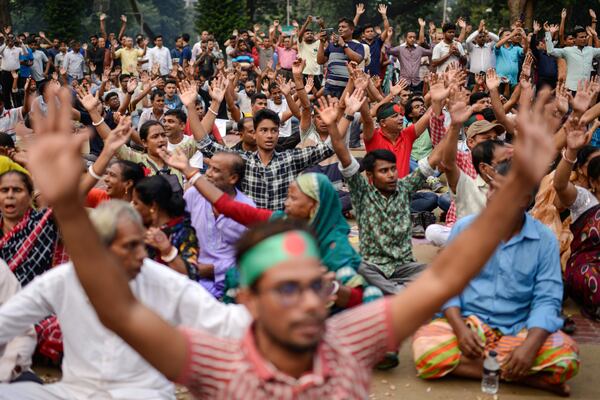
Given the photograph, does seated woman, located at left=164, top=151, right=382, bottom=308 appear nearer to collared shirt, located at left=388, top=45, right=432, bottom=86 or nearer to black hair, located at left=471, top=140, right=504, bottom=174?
black hair, located at left=471, top=140, right=504, bottom=174

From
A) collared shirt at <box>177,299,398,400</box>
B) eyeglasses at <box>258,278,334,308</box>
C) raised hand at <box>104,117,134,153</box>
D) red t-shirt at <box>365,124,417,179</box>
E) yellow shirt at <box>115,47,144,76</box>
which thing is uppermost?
eyeglasses at <box>258,278,334,308</box>

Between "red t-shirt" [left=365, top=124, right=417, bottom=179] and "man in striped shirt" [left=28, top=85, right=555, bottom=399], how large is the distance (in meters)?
5.54

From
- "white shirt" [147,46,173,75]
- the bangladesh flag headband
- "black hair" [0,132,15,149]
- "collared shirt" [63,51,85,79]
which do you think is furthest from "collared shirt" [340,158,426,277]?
"collared shirt" [63,51,85,79]

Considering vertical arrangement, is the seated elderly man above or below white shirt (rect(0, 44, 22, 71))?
above

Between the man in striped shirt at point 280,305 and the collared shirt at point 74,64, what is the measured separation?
19.5 m

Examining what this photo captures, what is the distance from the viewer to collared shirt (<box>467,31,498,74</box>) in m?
15.0

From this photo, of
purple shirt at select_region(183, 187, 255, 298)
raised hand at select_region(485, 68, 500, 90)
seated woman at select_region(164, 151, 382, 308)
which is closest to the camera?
seated woman at select_region(164, 151, 382, 308)

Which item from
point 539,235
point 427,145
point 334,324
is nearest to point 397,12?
point 427,145

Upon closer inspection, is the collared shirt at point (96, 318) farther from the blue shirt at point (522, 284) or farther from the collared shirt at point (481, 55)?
the collared shirt at point (481, 55)

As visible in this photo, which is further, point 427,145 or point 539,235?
point 427,145

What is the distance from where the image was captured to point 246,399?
1.92 m

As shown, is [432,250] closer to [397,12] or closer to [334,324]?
[334,324]

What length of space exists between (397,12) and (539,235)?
32.8 meters

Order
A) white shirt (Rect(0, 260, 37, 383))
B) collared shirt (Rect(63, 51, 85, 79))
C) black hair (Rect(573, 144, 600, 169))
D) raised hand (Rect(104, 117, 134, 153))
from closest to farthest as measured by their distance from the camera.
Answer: white shirt (Rect(0, 260, 37, 383)) < raised hand (Rect(104, 117, 134, 153)) < black hair (Rect(573, 144, 600, 169)) < collared shirt (Rect(63, 51, 85, 79))
